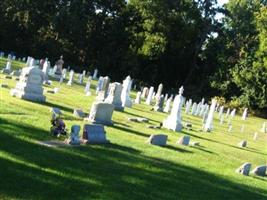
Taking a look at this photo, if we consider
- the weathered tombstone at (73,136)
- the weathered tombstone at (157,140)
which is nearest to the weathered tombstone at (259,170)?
the weathered tombstone at (157,140)

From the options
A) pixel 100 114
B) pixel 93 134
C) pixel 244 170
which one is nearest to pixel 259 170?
pixel 244 170

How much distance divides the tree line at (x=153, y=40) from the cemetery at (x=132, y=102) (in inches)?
4.8

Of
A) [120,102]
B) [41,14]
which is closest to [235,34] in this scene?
[41,14]

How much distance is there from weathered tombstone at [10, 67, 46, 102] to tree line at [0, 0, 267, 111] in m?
36.1

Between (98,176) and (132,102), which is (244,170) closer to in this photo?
(98,176)

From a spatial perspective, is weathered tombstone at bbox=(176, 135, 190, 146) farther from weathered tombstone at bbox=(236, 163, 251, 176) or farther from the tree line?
the tree line

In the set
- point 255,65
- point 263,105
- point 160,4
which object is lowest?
point 263,105

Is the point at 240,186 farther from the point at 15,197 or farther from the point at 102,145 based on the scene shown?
the point at 15,197

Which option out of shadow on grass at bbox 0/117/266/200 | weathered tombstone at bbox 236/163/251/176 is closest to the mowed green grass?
shadow on grass at bbox 0/117/266/200

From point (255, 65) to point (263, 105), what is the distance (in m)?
4.34

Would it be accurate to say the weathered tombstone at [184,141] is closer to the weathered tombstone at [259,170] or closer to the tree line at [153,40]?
the weathered tombstone at [259,170]

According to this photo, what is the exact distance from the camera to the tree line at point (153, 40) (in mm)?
58594

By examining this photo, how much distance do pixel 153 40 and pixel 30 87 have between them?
121 ft

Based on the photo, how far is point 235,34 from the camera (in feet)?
211
